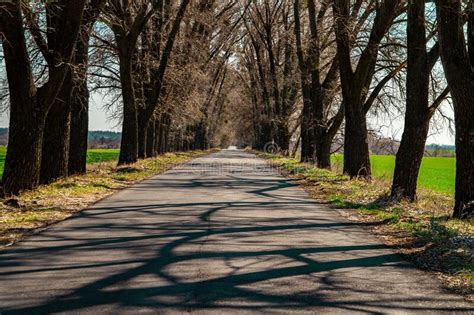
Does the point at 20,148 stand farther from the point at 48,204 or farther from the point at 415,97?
the point at 415,97

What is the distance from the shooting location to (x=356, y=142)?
56.5ft

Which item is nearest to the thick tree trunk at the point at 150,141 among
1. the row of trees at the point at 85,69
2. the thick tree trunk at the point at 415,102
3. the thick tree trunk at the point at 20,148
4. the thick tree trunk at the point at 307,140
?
the row of trees at the point at 85,69

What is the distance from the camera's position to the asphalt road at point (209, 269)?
442 cm

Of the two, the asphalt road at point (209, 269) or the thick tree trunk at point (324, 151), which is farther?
the thick tree trunk at point (324, 151)

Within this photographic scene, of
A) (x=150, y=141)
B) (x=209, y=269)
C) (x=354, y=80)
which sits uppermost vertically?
(x=354, y=80)

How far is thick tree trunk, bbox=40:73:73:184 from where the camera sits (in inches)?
523

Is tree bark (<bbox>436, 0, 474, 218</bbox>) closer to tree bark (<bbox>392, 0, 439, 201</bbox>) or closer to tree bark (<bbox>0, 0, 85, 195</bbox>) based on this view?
tree bark (<bbox>392, 0, 439, 201</bbox>)

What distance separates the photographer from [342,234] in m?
7.72

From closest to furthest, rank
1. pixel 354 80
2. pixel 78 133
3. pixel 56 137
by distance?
1. pixel 56 137
2. pixel 354 80
3. pixel 78 133

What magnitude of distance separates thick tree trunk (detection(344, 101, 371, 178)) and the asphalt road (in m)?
8.17

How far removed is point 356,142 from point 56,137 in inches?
380

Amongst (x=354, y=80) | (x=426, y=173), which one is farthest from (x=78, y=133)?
(x=426, y=173)

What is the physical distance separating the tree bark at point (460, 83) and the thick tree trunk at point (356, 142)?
303 inches

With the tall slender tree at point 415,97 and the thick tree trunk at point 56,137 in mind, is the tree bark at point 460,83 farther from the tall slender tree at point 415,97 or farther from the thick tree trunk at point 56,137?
the thick tree trunk at point 56,137
